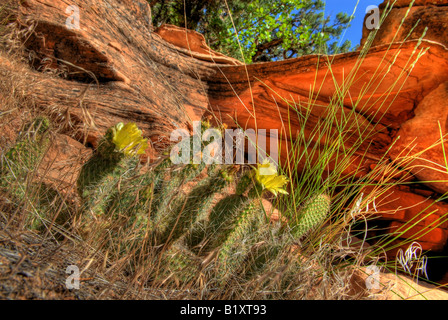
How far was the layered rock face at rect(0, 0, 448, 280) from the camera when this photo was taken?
2125 millimetres

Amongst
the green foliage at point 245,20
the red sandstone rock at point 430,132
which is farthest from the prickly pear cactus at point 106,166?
the green foliage at point 245,20

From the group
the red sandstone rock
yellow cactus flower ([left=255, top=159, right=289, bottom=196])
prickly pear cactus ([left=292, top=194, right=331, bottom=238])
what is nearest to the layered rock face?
the red sandstone rock

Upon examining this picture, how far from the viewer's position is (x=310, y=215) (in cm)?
150

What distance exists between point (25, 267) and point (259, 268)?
0.74 m

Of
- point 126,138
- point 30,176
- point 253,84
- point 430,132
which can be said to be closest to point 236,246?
point 126,138

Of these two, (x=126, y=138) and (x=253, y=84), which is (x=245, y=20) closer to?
(x=253, y=84)

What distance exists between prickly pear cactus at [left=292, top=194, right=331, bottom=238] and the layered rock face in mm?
593

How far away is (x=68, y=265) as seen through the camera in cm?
79

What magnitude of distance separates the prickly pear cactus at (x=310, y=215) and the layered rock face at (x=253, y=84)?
59cm

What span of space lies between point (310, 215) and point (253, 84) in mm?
1641

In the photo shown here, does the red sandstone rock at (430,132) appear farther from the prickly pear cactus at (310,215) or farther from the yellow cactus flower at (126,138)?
the yellow cactus flower at (126,138)

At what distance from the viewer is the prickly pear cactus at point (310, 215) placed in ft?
4.87

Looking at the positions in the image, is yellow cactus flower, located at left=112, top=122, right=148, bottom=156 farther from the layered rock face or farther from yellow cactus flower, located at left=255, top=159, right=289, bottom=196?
the layered rock face
